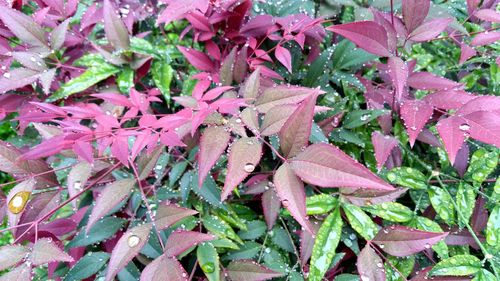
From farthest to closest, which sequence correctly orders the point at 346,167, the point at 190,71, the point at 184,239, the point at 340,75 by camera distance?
1. the point at 190,71
2. the point at 340,75
3. the point at 184,239
4. the point at 346,167

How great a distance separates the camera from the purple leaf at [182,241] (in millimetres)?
763

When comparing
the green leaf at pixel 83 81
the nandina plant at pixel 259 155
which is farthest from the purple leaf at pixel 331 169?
the green leaf at pixel 83 81

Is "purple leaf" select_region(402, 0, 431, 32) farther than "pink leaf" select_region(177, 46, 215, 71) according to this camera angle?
No

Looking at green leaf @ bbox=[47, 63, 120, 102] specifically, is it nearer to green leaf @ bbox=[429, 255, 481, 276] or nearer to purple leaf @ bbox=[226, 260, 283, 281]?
purple leaf @ bbox=[226, 260, 283, 281]

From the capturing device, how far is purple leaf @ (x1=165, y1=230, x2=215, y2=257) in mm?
763

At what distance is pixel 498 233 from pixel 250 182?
54cm

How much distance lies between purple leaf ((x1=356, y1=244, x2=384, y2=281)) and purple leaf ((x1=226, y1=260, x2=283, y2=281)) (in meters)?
0.17

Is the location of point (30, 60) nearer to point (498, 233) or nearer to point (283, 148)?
point (283, 148)

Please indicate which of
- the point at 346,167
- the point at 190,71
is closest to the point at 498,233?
the point at 346,167

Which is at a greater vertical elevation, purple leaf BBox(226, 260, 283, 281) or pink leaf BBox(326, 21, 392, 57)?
pink leaf BBox(326, 21, 392, 57)

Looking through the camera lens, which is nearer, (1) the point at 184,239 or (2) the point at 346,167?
(2) the point at 346,167

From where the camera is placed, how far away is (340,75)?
118cm

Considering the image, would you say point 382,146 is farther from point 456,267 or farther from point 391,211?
point 456,267

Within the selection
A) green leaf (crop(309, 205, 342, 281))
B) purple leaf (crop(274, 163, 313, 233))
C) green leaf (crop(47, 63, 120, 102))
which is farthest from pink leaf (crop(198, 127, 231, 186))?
green leaf (crop(47, 63, 120, 102))
